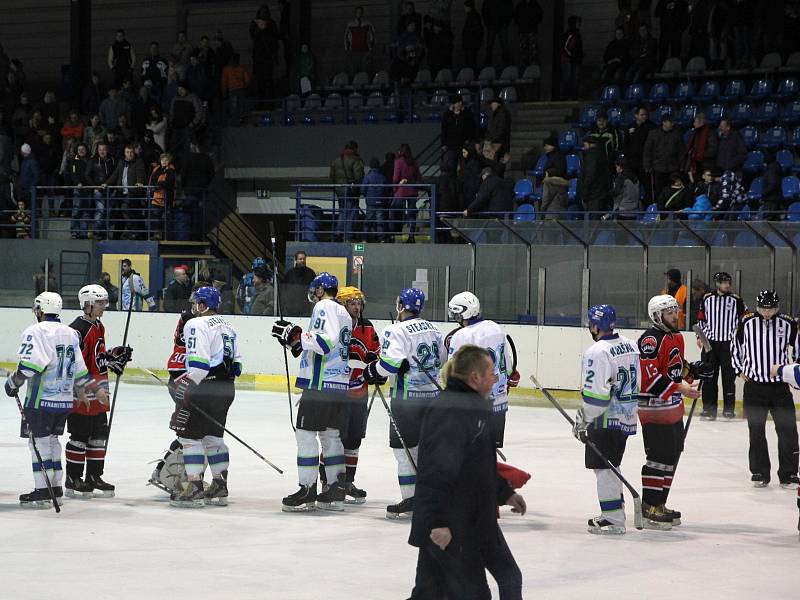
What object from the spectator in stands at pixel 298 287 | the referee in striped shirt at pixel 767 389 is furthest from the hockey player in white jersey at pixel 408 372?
the spectator in stands at pixel 298 287

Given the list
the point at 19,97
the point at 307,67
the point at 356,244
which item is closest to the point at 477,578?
the point at 356,244

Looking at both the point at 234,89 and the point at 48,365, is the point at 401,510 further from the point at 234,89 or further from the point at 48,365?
the point at 234,89

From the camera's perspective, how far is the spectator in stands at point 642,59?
71.7ft

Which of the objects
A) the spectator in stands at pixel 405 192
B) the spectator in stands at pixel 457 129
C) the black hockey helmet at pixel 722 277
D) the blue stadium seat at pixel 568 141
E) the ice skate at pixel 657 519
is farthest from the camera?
the blue stadium seat at pixel 568 141

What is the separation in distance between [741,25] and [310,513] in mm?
14740

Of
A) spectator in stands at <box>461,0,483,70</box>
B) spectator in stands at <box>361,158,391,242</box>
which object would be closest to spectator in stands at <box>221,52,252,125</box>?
spectator in stands at <box>461,0,483,70</box>

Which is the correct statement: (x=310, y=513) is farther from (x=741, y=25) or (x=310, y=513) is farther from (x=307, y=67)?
(x=307, y=67)

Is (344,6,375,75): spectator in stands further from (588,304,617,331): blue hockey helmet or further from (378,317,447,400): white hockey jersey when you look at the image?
(588,304,617,331): blue hockey helmet

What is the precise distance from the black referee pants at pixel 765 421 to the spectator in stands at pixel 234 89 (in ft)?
53.4

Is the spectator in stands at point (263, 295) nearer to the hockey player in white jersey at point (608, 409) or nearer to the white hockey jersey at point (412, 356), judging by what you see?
the white hockey jersey at point (412, 356)

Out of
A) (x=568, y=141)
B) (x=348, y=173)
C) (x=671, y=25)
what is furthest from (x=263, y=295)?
(x=671, y=25)

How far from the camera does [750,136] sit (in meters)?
19.6

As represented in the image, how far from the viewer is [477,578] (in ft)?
17.0

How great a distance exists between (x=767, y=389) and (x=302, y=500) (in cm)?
401
